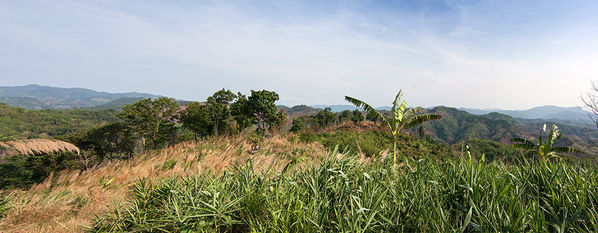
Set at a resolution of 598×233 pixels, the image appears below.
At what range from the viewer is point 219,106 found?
113 ft

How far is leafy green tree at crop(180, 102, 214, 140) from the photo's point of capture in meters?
32.3

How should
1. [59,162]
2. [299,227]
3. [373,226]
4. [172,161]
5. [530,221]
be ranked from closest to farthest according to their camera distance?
[530,221] → [373,226] → [299,227] → [172,161] → [59,162]

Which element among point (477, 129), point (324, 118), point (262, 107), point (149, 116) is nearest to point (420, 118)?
point (262, 107)

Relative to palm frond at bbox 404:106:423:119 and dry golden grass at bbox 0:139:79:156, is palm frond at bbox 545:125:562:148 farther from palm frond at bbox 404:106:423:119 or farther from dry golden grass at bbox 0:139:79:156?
dry golden grass at bbox 0:139:79:156

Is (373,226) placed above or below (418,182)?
below

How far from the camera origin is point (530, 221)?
147 centimetres

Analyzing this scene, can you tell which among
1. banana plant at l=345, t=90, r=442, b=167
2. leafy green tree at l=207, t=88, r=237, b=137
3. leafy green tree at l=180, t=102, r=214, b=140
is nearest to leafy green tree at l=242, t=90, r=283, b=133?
leafy green tree at l=207, t=88, r=237, b=137

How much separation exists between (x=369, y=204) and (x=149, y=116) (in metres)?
35.7

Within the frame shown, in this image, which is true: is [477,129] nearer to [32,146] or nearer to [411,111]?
[411,111]

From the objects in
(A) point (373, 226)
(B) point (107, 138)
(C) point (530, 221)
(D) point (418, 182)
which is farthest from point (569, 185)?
(B) point (107, 138)

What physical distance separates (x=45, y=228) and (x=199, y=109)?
33538 mm

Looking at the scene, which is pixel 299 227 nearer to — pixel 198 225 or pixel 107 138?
pixel 198 225

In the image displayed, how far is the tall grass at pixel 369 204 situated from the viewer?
5.21 ft

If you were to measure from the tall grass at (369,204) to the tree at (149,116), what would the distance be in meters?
33.6
